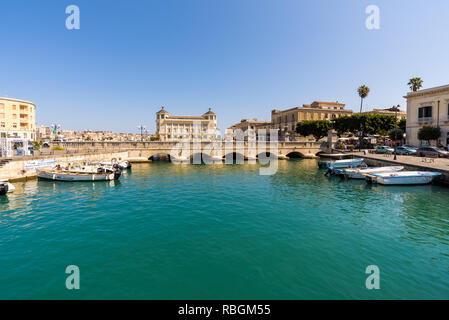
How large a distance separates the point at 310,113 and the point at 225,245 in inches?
3804

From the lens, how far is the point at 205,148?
59.0 metres

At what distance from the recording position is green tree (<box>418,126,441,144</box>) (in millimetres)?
43125

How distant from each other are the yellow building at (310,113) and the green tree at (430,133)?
1956 inches

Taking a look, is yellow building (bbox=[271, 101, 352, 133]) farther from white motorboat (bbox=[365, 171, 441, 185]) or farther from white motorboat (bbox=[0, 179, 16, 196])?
white motorboat (bbox=[0, 179, 16, 196])

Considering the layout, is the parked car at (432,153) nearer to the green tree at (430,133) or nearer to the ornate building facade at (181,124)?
the green tree at (430,133)

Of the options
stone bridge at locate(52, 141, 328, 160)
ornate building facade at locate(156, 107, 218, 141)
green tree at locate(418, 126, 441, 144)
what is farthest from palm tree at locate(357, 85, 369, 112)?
ornate building facade at locate(156, 107, 218, 141)

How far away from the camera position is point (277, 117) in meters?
120

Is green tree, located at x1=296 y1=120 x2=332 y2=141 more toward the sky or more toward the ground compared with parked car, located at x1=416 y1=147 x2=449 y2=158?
more toward the sky

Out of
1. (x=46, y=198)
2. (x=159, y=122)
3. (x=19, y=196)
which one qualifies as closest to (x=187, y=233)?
(x=46, y=198)

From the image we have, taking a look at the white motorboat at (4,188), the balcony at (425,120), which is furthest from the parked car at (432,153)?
the white motorboat at (4,188)

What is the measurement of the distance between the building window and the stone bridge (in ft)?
71.6

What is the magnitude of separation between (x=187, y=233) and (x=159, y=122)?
132242 millimetres
